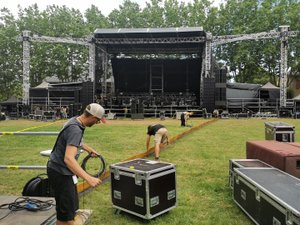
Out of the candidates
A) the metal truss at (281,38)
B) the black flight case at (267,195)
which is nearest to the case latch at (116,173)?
the black flight case at (267,195)

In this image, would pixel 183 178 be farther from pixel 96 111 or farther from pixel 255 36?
pixel 255 36

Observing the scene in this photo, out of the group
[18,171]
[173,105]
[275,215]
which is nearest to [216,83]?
[173,105]

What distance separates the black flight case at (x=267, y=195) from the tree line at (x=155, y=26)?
41.3m

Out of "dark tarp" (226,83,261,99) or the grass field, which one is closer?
the grass field

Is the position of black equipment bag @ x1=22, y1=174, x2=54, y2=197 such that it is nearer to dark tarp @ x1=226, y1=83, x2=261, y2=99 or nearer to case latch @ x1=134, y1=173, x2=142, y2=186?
case latch @ x1=134, y1=173, x2=142, y2=186

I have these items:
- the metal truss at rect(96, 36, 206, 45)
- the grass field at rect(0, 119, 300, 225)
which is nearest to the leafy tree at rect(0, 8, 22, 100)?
the metal truss at rect(96, 36, 206, 45)

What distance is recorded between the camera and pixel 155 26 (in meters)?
48.4

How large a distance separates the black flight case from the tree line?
41267 mm

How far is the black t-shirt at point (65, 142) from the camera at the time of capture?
144 inches

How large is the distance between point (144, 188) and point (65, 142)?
1451 mm

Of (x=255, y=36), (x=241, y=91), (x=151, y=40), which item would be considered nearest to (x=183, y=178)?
(x=151, y=40)

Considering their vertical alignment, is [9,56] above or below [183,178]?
above

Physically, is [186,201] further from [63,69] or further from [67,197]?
[63,69]

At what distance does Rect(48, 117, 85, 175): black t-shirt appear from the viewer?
3.67 metres
